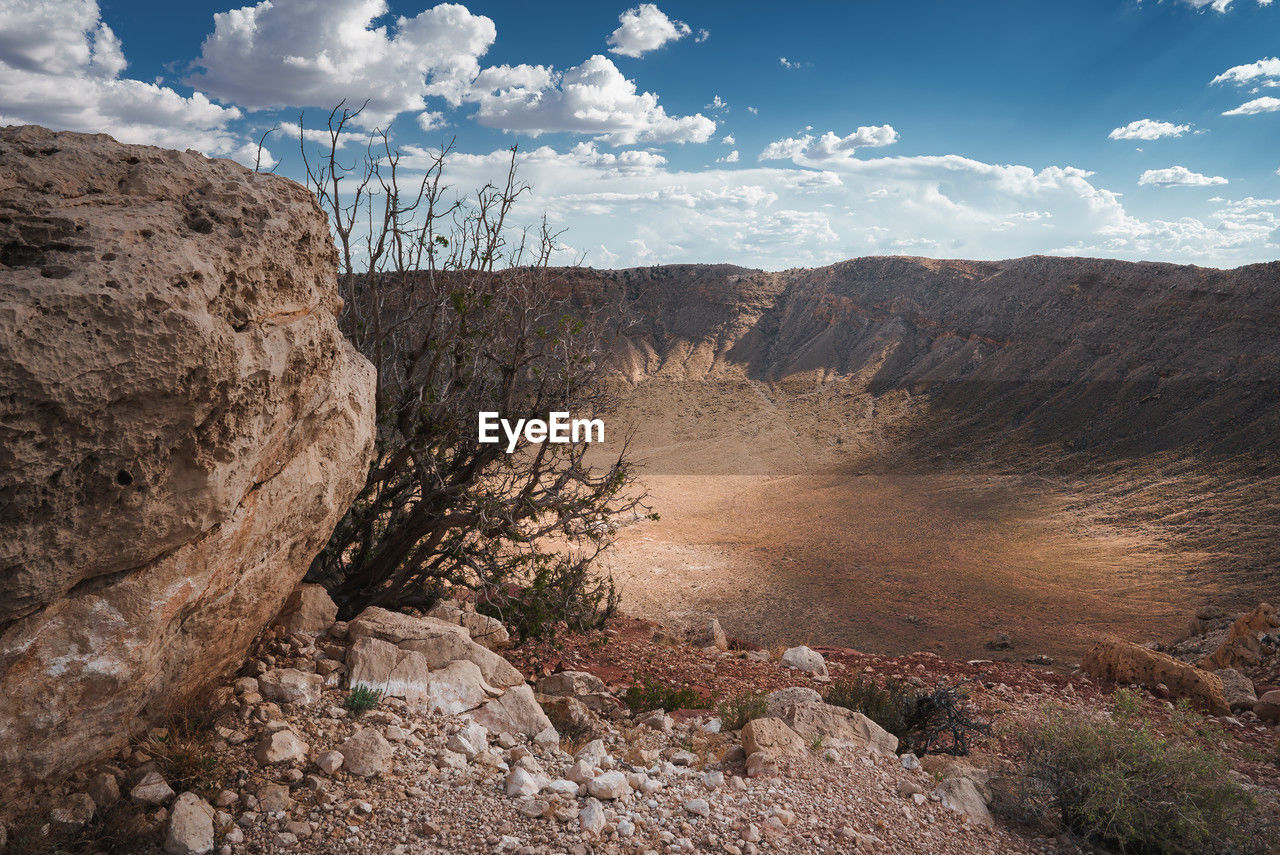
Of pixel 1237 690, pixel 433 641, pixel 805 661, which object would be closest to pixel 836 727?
pixel 433 641

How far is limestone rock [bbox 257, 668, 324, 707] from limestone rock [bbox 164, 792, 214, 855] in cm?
84

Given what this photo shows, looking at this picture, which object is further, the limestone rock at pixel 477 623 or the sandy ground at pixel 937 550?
the sandy ground at pixel 937 550

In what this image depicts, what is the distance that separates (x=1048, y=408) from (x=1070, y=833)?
2953 centimetres

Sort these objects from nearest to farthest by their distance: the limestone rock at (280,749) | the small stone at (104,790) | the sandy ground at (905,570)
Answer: the small stone at (104,790) → the limestone rock at (280,749) → the sandy ground at (905,570)

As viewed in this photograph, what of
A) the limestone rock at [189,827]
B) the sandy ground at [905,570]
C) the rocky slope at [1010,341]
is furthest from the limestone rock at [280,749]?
the rocky slope at [1010,341]

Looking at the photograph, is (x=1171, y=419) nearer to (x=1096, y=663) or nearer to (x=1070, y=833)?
(x=1096, y=663)

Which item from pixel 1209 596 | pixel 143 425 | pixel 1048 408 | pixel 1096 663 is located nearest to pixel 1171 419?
pixel 1048 408

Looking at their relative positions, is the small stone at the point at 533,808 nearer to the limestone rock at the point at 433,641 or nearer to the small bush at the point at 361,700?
the small bush at the point at 361,700

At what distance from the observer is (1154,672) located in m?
8.20

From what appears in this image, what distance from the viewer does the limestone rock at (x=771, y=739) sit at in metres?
4.64

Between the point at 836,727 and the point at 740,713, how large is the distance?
2.19 ft

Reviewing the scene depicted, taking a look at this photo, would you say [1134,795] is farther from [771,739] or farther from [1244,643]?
[1244,643]

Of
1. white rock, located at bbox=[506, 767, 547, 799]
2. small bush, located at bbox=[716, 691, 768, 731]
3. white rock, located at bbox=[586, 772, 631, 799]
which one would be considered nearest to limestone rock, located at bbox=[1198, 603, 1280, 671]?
small bush, located at bbox=[716, 691, 768, 731]

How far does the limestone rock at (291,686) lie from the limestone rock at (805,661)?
217 inches
